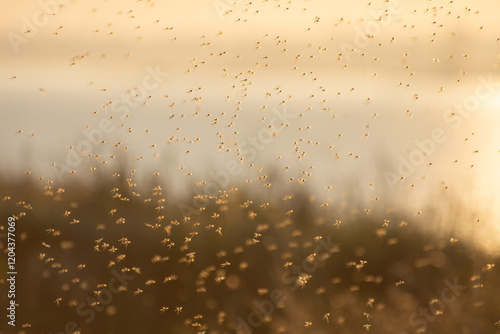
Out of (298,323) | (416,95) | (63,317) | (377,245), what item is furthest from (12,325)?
(416,95)

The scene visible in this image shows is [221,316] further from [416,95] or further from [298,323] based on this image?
[416,95]

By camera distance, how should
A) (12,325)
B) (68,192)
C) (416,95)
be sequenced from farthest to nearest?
(68,192)
(12,325)
(416,95)

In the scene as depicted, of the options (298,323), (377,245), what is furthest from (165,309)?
(377,245)

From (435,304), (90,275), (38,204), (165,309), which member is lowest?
(435,304)

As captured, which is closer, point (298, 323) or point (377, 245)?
point (298, 323)

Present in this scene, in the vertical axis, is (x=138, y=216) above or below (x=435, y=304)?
above

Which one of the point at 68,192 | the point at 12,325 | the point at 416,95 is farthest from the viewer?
the point at 68,192
